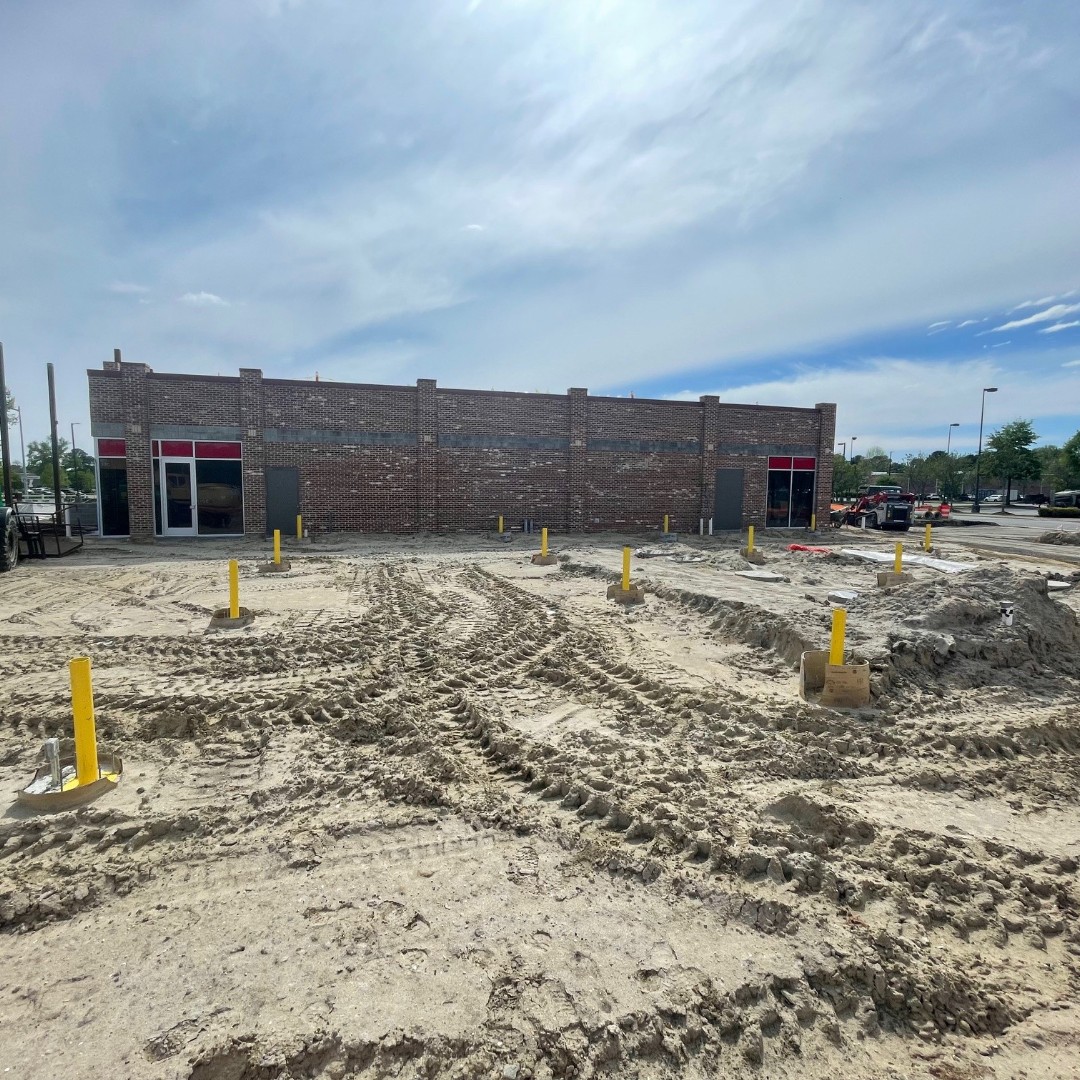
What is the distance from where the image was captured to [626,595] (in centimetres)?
1061

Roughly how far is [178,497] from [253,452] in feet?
9.65

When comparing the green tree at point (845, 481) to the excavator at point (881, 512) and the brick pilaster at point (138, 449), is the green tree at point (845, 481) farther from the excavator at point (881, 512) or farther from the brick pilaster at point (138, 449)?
the brick pilaster at point (138, 449)

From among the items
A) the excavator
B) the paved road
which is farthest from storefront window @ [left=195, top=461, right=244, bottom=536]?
the excavator

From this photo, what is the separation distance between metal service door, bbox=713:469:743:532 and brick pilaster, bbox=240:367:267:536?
60.0 feet

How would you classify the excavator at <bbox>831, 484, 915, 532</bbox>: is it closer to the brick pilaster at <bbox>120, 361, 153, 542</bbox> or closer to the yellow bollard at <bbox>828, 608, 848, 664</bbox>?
the yellow bollard at <bbox>828, 608, 848, 664</bbox>

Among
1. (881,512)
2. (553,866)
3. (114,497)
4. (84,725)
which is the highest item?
(114,497)

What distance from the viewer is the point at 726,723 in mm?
5336

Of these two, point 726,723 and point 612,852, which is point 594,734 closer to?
point 726,723

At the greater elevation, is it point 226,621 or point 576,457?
point 576,457

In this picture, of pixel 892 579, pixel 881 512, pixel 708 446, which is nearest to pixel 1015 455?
pixel 881 512

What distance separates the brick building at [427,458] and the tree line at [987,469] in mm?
23011

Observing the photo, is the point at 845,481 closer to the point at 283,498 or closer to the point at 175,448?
the point at 283,498

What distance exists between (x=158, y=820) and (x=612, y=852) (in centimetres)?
281

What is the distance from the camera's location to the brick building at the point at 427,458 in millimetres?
20547
